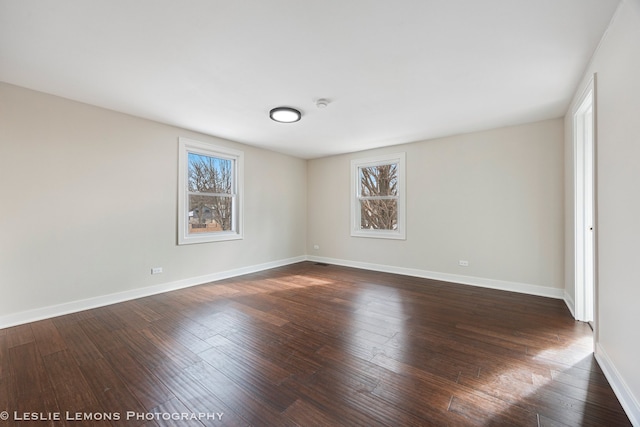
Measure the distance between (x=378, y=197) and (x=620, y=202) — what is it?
377cm

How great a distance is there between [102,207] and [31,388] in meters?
2.15

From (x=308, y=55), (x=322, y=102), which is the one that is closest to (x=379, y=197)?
(x=322, y=102)

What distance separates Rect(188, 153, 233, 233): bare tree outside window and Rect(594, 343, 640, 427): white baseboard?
4859mm

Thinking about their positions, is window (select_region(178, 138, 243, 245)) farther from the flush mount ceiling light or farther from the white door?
the white door

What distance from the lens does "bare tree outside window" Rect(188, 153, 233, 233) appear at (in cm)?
435

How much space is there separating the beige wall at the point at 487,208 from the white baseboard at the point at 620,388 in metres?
2.01

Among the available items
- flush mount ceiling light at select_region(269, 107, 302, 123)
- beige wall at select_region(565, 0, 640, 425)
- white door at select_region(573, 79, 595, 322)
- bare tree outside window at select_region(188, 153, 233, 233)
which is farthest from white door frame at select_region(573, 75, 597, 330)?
bare tree outside window at select_region(188, 153, 233, 233)

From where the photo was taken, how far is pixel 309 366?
78.7 inches

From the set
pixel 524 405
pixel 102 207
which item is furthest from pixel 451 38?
pixel 102 207

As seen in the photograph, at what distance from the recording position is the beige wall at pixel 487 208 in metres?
3.64

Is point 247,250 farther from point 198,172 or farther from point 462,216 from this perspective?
point 462,216

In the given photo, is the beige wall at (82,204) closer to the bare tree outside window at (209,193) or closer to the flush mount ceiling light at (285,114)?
the bare tree outside window at (209,193)

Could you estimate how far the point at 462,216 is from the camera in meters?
4.33

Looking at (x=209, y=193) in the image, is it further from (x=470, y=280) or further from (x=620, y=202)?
(x=620, y=202)
